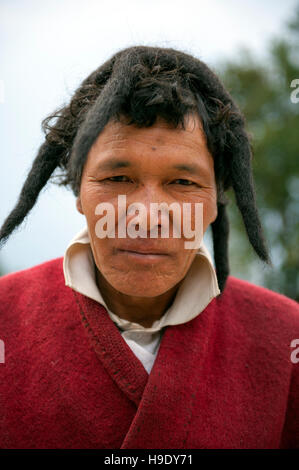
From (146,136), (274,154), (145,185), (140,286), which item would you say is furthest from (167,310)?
(274,154)

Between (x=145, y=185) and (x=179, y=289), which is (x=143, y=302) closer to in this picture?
(x=179, y=289)

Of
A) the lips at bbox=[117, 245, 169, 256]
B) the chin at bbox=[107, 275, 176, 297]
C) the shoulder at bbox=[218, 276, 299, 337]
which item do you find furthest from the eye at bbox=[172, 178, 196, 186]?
the shoulder at bbox=[218, 276, 299, 337]

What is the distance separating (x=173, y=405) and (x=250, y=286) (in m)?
0.76

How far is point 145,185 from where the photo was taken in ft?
4.84

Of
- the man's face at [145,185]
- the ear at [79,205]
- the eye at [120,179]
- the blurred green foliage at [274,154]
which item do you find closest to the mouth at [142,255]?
the man's face at [145,185]

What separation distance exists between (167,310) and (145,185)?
1.84ft

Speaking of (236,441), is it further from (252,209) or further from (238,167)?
(238,167)

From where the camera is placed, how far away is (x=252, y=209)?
5.30 feet

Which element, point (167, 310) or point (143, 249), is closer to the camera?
point (143, 249)

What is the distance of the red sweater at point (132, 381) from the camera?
1.54 metres

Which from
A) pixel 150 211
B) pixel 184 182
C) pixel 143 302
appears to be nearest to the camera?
pixel 150 211
